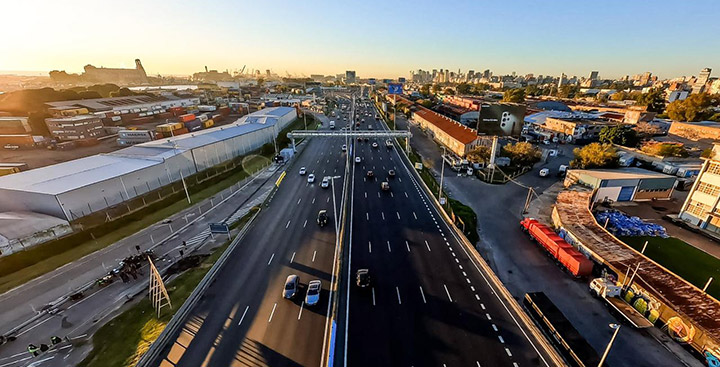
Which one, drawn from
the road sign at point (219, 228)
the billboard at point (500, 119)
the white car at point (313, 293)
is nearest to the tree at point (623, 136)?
the billboard at point (500, 119)

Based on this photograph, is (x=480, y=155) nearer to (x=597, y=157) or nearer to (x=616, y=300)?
(x=597, y=157)

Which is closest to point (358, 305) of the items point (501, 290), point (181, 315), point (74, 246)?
point (501, 290)

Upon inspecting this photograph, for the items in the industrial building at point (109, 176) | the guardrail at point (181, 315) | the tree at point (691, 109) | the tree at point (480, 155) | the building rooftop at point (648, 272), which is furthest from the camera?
the tree at point (691, 109)

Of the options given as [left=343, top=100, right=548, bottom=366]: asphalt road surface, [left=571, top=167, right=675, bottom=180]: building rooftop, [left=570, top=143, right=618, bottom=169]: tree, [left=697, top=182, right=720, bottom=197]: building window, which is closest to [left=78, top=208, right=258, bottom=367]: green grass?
[left=343, top=100, right=548, bottom=366]: asphalt road surface

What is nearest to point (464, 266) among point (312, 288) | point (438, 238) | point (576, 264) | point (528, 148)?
point (438, 238)

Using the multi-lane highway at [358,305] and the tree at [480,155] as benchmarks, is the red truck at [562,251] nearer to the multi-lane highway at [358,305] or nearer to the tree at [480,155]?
the multi-lane highway at [358,305]
